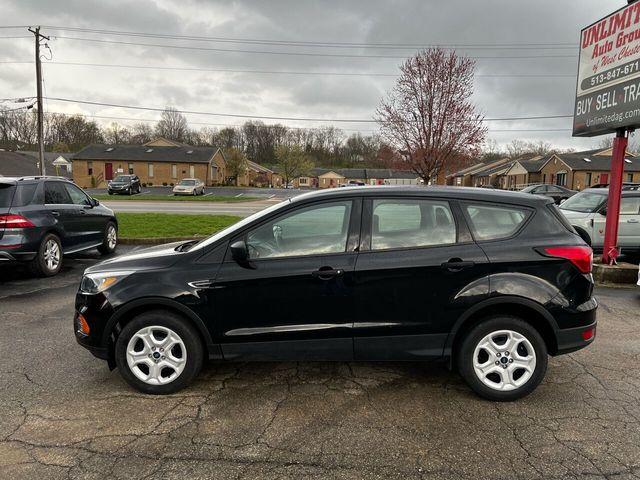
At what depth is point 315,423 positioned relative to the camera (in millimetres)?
3068

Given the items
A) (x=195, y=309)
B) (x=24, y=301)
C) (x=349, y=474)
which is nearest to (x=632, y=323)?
(x=349, y=474)

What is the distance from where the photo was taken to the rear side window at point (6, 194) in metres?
6.89

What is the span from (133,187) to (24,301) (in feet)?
114

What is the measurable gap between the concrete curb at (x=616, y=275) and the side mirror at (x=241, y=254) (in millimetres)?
6808

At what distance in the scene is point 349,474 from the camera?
2525 mm

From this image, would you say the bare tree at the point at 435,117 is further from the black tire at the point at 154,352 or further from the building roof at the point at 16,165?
the building roof at the point at 16,165

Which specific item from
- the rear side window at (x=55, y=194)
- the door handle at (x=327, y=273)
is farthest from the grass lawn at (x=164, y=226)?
the door handle at (x=327, y=273)

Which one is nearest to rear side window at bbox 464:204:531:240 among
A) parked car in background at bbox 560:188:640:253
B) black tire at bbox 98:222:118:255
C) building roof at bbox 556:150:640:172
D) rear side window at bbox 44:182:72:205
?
parked car in background at bbox 560:188:640:253

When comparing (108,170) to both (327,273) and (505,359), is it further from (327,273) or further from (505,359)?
(505,359)

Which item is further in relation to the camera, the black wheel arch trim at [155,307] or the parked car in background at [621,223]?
the parked car in background at [621,223]

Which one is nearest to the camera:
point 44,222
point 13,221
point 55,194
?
point 13,221

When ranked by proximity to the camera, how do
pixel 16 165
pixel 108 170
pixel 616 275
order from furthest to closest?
pixel 108 170, pixel 16 165, pixel 616 275

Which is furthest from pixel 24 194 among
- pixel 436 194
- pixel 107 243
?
pixel 436 194

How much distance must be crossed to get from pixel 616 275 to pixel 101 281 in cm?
809
